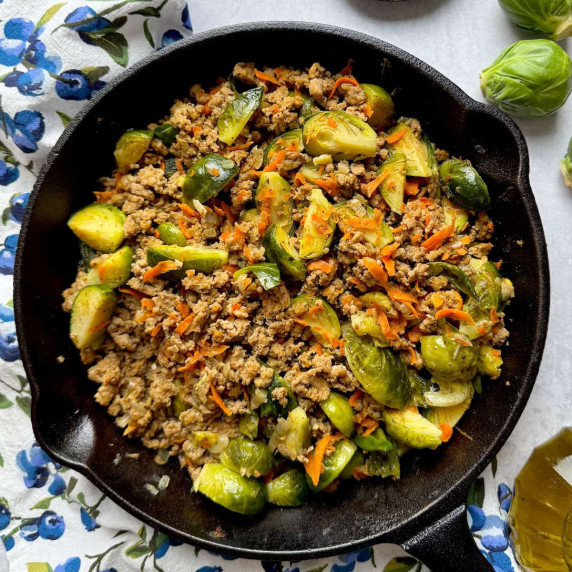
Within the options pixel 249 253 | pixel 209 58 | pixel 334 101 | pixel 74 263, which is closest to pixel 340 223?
pixel 249 253

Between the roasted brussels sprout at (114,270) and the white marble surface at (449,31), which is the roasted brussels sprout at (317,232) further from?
the white marble surface at (449,31)

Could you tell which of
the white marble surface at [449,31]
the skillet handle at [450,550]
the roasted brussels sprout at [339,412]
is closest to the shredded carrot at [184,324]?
the roasted brussels sprout at [339,412]

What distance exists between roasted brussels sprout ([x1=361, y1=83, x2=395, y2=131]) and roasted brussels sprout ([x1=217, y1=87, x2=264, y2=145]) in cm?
47

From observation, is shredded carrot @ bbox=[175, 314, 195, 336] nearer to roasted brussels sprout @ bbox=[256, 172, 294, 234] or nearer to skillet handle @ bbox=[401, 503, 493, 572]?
roasted brussels sprout @ bbox=[256, 172, 294, 234]

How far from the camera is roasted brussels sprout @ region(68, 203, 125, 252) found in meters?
2.37

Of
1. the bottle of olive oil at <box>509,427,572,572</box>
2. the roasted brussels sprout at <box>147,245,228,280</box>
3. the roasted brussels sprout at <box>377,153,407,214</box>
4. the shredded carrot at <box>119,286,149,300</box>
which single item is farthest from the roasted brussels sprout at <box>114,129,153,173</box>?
the bottle of olive oil at <box>509,427,572,572</box>

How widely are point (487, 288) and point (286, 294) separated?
2.73ft

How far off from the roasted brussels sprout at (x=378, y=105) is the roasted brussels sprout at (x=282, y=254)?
0.67 m

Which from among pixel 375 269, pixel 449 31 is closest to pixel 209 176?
pixel 375 269

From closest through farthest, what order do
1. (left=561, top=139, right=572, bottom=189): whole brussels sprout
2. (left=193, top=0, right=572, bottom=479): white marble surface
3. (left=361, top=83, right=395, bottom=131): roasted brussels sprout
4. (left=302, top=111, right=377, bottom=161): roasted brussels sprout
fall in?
1. (left=302, top=111, right=377, bottom=161): roasted brussels sprout
2. (left=361, top=83, right=395, bottom=131): roasted brussels sprout
3. (left=561, top=139, right=572, bottom=189): whole brussels sprout
4. (left=193, top=0, right=572, bottom=479): white marble surface

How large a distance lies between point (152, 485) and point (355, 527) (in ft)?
2.93

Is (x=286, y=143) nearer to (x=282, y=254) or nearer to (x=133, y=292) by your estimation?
(x=282, y=254)

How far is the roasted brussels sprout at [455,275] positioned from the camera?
2299 mm

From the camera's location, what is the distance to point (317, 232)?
228 centimetres
